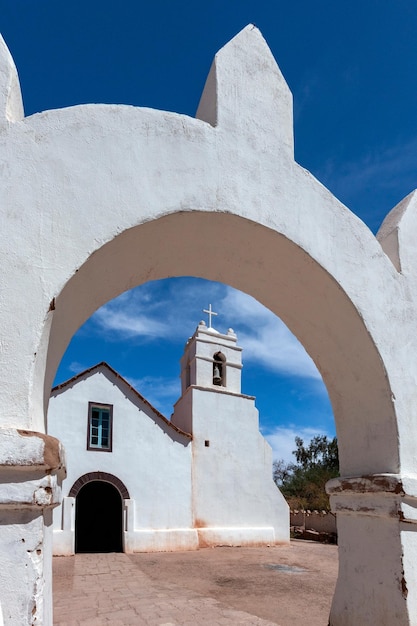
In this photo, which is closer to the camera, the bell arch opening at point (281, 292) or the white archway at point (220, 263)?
the white archway at point (220, 263)

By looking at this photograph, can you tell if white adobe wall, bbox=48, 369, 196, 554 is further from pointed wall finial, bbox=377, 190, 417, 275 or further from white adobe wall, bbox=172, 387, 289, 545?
pointed wall finial, bbox=377, 190, 417, 275

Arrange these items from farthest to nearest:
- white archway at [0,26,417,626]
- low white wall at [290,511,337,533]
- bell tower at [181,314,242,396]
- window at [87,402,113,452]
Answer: low white wall at [290,511,337,533], bell tower at [181,314,242,396], window at [87,402,113,452], white archway at [0,26,417,626]

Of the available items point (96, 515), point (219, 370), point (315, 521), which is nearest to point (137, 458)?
point (96, 515)

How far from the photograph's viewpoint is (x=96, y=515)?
1658cm

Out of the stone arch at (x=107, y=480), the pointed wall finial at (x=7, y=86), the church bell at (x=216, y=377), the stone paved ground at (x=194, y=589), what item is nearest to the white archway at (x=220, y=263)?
the pointed wall finial at (x=7, y=86)

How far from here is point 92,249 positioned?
2.15 metres

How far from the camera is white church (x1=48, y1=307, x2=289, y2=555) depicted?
1394 centimetres

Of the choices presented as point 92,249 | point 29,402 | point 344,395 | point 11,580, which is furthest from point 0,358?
point 344,395

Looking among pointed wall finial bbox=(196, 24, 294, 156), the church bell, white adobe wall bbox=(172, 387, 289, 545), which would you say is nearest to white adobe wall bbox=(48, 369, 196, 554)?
white adobe wall bbox=(172, 387, 289, 545)

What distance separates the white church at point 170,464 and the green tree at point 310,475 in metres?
8.70

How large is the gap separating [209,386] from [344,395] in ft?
44.9

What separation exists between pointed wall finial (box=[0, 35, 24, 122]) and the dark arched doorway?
15.4m

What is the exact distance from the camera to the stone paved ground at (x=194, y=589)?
18.4 feet

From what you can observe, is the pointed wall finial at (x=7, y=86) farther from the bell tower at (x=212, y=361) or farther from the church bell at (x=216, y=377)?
the church bell at (x=216, y=377)
